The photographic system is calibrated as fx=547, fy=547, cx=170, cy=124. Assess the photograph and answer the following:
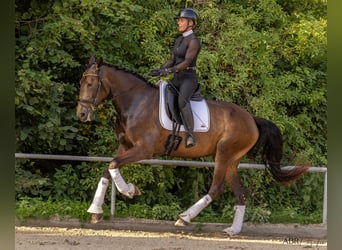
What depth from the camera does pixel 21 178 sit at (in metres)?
4.51

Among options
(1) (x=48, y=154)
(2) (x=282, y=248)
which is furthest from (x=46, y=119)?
(2) (x=282, y=248)

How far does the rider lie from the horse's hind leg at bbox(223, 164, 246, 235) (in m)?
0.39

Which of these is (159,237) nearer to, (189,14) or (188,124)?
(188,124)

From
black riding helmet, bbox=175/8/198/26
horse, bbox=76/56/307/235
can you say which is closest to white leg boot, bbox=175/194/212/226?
horse, bbox=76/56/307/235

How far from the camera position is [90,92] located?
4.05 meters

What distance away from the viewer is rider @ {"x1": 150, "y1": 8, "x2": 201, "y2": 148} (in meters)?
4.03

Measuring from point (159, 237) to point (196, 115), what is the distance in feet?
3.22

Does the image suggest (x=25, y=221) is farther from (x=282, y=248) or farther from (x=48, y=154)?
(x=282, y=248)

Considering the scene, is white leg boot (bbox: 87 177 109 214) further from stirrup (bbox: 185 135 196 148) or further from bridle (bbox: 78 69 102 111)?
stirrup (bbox: 185 135 196 148)

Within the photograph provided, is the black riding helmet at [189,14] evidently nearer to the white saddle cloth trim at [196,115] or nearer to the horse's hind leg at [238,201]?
the white saddle cloth trim at [196,115]

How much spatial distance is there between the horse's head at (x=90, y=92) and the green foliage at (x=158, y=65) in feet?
1.18

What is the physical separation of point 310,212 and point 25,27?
9.36 ft

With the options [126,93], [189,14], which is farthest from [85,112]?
[189,14]

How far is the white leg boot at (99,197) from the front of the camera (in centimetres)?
410
